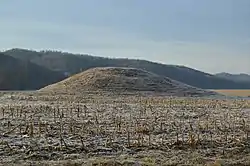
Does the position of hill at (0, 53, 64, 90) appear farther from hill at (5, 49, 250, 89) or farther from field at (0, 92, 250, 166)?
field at (0, 92, 250, 166)

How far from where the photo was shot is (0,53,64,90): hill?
10575 cm

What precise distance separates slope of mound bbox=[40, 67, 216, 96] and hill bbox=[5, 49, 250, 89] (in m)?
84.8

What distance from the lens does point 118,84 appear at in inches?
2260

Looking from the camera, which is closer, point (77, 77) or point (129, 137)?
point (129, 137)

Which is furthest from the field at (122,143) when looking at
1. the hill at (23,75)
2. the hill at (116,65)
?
the hill at (116,65)

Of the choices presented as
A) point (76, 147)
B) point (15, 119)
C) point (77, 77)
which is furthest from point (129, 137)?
point (77, 77)

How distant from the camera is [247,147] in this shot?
13141 mm

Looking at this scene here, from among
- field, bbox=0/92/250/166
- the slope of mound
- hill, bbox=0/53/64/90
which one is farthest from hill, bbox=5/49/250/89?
field, bbox=0/92/250/166

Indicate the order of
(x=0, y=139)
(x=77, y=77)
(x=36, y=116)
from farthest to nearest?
1. (x=77, y=77)
2. (x=36, y=116)
3. (x=0, y=139)

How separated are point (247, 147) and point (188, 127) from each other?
466 centimetres

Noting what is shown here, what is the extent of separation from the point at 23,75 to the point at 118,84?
61336 mm

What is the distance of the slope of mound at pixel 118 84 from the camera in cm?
5538

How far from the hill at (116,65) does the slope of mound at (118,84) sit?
278ft

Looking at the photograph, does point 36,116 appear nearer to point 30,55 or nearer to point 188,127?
point 188,127
